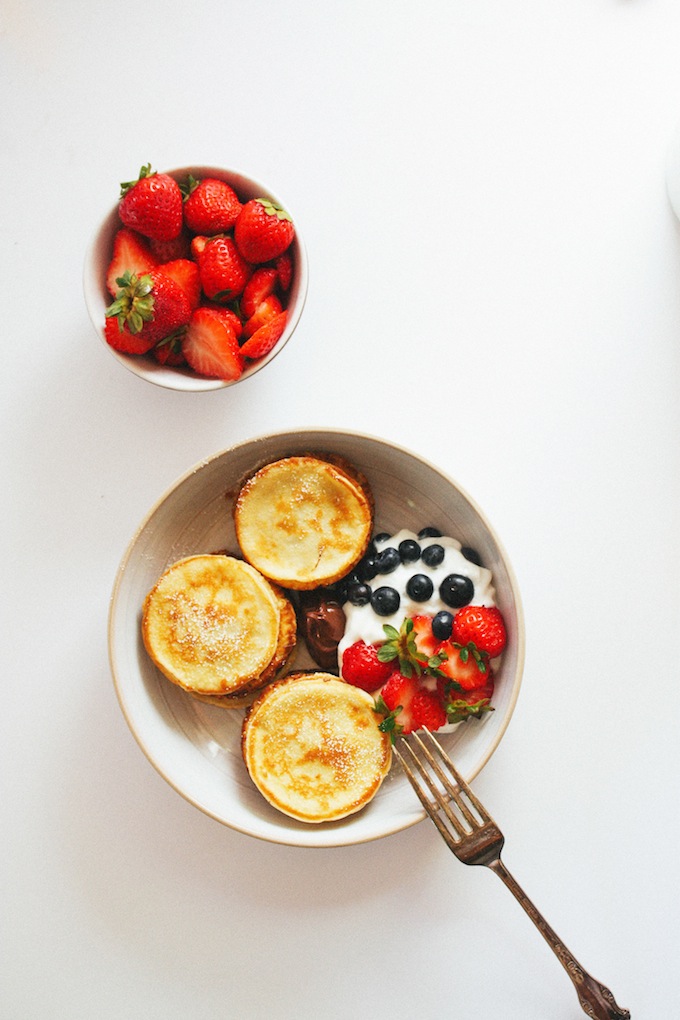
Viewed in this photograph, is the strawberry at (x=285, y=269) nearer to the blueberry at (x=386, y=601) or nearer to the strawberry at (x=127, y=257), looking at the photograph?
the strawberry at (x=127, y=257)

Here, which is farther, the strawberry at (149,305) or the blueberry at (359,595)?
the blueberry at (359,595)

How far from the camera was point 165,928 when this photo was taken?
164 centimetres

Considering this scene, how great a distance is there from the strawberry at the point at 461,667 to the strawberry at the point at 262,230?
0.72 m

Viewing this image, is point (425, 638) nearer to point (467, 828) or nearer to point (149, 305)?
point (467, 828)

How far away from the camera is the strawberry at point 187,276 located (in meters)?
1.44

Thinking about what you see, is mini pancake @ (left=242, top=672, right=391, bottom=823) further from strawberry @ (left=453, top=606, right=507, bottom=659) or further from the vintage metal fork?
strawberry @ (left=453, top=606, right=507, bottom=659)

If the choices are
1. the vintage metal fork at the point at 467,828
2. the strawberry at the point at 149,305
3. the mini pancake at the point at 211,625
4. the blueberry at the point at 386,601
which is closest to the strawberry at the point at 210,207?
the strawberry at the point at 149,305

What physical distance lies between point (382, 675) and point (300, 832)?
295 millimetres

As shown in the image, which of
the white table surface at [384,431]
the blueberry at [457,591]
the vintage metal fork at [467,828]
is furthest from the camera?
the white table surface at [384,431]

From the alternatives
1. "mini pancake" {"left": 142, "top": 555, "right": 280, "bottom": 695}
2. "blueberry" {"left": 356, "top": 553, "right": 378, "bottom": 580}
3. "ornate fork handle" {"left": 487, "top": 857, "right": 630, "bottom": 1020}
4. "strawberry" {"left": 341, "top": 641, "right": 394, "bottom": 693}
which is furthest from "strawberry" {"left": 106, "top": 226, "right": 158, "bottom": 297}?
"ornate fork handle" {"left": 487, "top": 857, "right": 630, "bottom": 1020}

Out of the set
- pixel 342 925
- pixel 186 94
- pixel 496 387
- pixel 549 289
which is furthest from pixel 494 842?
pixel 186 94

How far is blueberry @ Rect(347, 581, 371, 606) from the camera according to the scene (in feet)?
4.92

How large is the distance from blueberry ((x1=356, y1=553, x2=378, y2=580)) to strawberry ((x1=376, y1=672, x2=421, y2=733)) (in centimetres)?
18

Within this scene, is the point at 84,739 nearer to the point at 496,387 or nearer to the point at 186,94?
the point at 496,387
